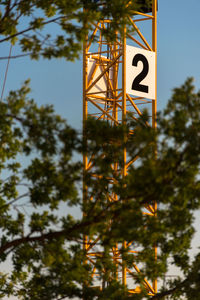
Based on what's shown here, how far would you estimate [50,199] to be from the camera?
1246 cm

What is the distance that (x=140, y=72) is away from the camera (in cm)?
2405

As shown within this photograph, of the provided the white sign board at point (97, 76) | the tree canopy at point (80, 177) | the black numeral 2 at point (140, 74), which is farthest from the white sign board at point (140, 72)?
the tree canopy at point (80, 177)

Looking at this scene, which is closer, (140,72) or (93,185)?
(93,185)

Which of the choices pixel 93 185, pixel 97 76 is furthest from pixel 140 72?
pixel 93 185

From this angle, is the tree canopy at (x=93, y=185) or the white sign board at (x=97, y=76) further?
the white sign board at (x=97, y=76)

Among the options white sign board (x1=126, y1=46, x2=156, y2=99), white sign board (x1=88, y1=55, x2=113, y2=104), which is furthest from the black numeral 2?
white sign board (x1=88, y1=55, x2=113, y2=104)

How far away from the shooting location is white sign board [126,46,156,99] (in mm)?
23719

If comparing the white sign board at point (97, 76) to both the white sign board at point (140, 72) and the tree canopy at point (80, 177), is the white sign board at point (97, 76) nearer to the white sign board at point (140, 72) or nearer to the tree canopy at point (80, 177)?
the white sign board at point (140, 72)

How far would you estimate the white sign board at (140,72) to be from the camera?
23.7m

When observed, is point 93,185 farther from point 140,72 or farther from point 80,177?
point 140,72

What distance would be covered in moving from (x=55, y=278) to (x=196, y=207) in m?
2.93

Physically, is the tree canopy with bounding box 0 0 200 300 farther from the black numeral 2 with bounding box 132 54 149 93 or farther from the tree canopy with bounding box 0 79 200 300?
the black numeral 2 with bounding box 132 54 149 93

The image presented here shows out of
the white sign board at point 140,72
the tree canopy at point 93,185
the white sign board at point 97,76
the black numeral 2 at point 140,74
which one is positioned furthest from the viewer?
the white sign board at point 97,76

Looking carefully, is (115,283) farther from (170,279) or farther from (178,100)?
(178,100)
